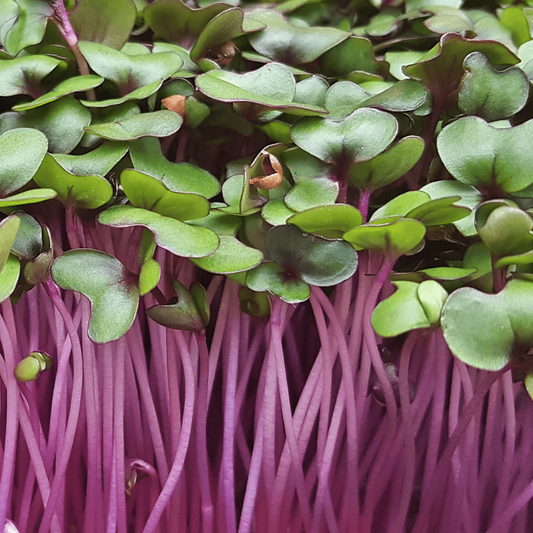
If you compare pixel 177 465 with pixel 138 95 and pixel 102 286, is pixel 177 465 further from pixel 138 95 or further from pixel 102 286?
pixel 138 95

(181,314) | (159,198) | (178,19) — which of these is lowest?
(181,314)

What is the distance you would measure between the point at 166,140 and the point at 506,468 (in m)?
0.63

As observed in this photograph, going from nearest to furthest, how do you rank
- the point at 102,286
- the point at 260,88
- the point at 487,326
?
the point at 487,326 → the point at 102,286 → the point at 260,88

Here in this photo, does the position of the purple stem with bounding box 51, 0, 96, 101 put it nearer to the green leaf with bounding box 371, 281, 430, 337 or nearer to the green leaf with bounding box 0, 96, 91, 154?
the green leaf with bounding box 0, 96, 91, 154

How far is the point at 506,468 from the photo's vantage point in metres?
0.61

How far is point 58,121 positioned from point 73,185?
0.44 feet

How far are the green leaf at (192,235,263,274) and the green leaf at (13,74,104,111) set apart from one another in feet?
0.91

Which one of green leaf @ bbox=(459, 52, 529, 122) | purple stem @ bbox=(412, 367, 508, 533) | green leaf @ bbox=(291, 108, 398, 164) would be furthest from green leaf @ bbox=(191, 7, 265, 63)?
purple stem @ bbox=(412, 367, 508, 533)

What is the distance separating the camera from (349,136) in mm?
577

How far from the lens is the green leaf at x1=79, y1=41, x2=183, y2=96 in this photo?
66 centimetres

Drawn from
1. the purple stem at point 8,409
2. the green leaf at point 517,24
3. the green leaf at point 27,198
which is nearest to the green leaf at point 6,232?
the green leaf at point 27,198

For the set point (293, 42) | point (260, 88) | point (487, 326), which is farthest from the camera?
point (293, 42)

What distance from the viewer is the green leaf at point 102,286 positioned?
19.8 inches

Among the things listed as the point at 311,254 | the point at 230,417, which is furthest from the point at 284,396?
the point at 311,254
